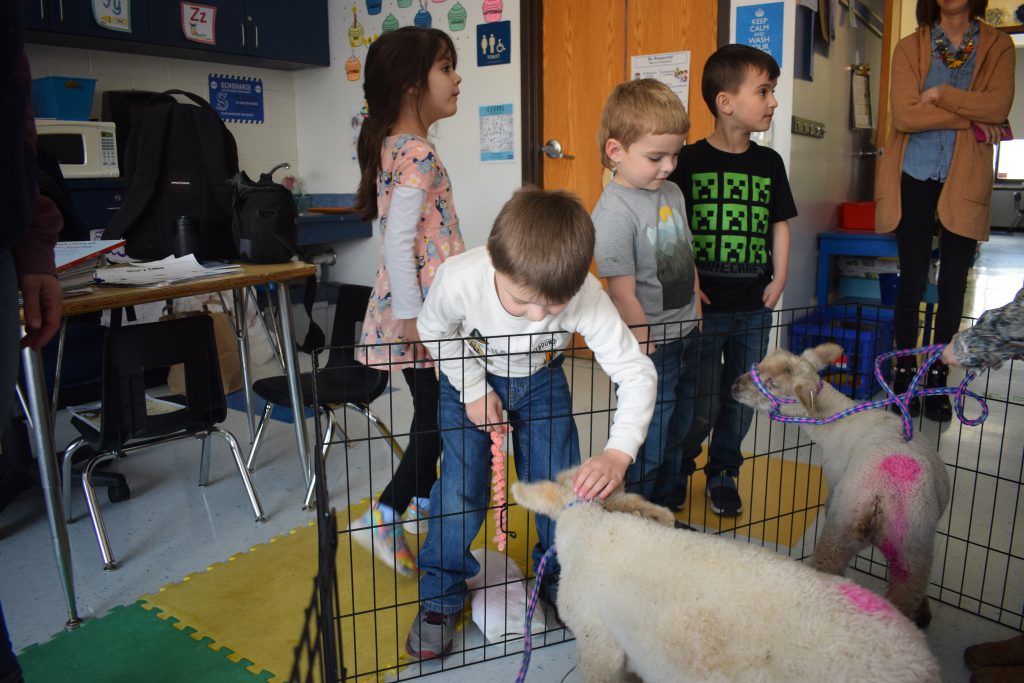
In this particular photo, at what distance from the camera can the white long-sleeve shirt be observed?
140 centimetres

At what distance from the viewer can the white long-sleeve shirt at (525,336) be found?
140 cm

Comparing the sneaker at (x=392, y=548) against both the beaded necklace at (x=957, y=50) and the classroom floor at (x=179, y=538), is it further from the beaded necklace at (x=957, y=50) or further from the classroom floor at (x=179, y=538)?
the beaded necklace at (x=957, y=50)

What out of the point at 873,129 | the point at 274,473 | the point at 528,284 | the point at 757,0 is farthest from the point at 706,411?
the point at 873,129

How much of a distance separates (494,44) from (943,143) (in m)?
2.18

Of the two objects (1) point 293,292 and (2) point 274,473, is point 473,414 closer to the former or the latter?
(2) point 274,473

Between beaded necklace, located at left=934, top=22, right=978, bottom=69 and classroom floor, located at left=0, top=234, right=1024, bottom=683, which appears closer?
classroom floor, located at left=0, top=234, right=1024, bottom=683

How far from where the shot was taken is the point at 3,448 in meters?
2.55

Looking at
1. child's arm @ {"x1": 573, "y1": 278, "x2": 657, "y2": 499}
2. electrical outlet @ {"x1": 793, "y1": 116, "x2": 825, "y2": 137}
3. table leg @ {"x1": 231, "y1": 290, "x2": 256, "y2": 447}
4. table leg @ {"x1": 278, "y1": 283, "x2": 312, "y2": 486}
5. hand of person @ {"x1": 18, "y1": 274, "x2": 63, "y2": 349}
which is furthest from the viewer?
electrical outlet @ {"x1": 793, "y1": 116, "x2": 825, "y2": 137}

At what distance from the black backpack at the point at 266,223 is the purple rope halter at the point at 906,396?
4.70 feet

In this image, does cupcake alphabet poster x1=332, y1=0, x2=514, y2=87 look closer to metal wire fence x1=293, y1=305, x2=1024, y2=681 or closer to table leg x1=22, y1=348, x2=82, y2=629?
metal wire fence x1=293, y1=305, x2=1024, y2=681

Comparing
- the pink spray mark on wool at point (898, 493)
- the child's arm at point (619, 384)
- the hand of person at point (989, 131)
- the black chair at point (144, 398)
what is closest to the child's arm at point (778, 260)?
the pink spray mark on wool at point (898, 493)

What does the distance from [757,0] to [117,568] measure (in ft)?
10.3

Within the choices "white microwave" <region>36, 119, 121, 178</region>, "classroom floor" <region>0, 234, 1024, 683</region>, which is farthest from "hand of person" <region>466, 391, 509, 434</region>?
"white microwave" <region>36, 119, 121, 178</region>

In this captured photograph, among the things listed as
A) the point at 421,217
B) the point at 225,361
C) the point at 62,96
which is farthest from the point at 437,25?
the point at 421,217
